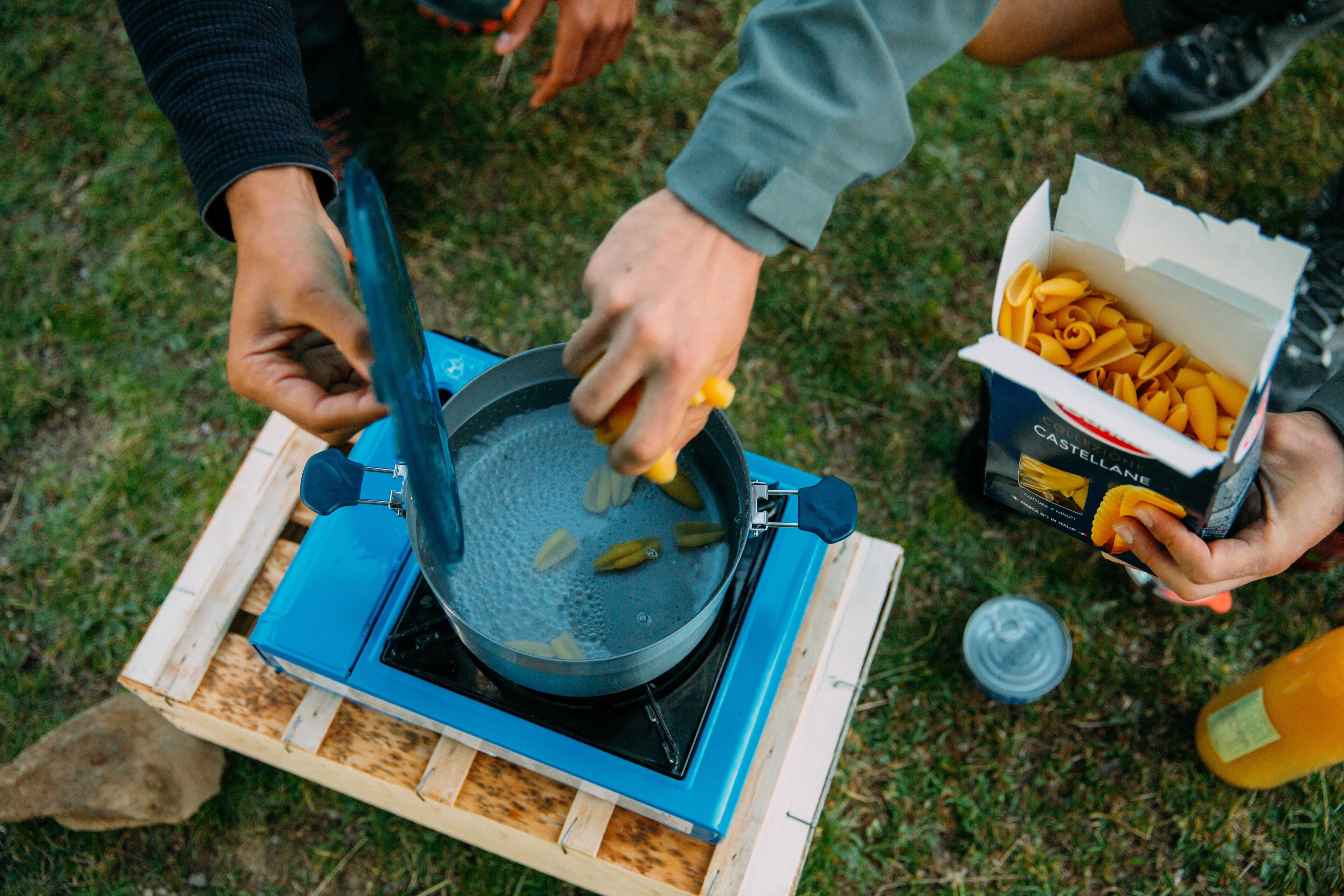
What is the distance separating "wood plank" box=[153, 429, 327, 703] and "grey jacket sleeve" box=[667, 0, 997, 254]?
0.79 m

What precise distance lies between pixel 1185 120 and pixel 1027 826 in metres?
1.70

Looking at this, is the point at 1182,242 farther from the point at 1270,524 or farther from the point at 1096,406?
the point at 1270,524

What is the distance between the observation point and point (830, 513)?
1.07 metres

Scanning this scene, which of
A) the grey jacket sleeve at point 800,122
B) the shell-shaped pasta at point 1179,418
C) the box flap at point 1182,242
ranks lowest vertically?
the shell-shaped pasta at point 1179,418

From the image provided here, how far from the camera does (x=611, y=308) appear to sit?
805mm

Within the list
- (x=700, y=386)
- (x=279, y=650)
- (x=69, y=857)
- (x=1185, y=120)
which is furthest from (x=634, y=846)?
(x=1185, y=120)

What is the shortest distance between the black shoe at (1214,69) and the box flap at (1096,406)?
1541 millimetres

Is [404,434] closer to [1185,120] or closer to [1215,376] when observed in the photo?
[1215,376]

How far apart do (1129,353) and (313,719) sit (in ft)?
4.00

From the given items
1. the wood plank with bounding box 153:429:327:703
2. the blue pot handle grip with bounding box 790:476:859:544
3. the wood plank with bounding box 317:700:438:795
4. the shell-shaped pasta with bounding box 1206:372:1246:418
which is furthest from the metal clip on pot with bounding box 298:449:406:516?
the shell-shaped pasta with bounding box 1206:372:1246:418

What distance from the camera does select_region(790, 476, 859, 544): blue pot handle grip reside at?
1.06 metres

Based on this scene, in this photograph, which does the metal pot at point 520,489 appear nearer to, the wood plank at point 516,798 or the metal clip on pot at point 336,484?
the metal clip on pot at point 336,484

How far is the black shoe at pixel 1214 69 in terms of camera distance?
1.97 meters

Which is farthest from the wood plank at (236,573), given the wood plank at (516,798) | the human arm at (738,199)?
the human arm at (738,199)
